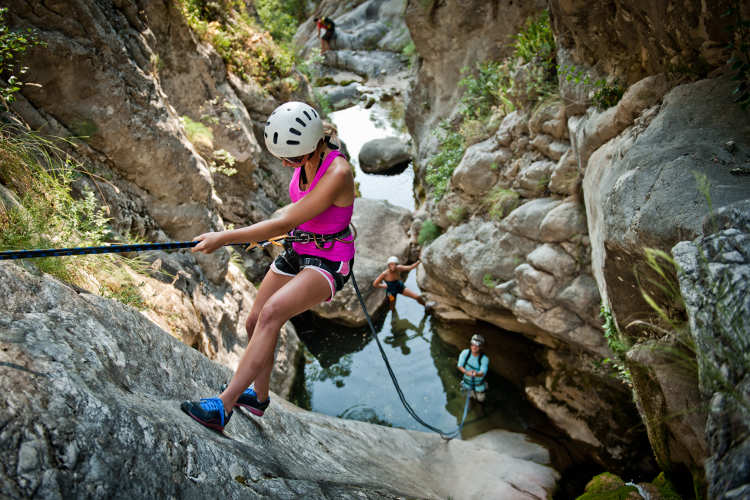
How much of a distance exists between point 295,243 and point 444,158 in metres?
7.95

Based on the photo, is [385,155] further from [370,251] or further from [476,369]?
[476,369]

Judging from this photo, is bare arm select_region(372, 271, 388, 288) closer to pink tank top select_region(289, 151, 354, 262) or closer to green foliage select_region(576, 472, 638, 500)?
green foliage select_region(576, 472, 638, 500)

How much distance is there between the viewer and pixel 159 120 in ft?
19.5

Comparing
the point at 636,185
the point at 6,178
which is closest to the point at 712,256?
the point at 636,185

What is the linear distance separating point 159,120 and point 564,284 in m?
6.49

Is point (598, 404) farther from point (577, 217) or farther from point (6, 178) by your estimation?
point (6, 178)

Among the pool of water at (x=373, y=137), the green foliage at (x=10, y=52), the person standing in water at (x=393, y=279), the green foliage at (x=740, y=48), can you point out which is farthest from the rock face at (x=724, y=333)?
the pool of water at (x=373, y=137)

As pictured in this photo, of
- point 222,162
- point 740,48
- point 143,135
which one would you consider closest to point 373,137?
point 222,162

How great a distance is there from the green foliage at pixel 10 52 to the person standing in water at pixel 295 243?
3.08 meters

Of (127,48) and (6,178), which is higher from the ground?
(127,48)

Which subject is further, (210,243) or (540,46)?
(540,46)

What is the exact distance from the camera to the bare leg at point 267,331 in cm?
260

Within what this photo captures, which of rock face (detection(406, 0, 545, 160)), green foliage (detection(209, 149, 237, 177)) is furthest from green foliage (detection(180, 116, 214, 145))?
rock face (detection(406, 0, 545, 160))

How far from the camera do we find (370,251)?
446 inches
